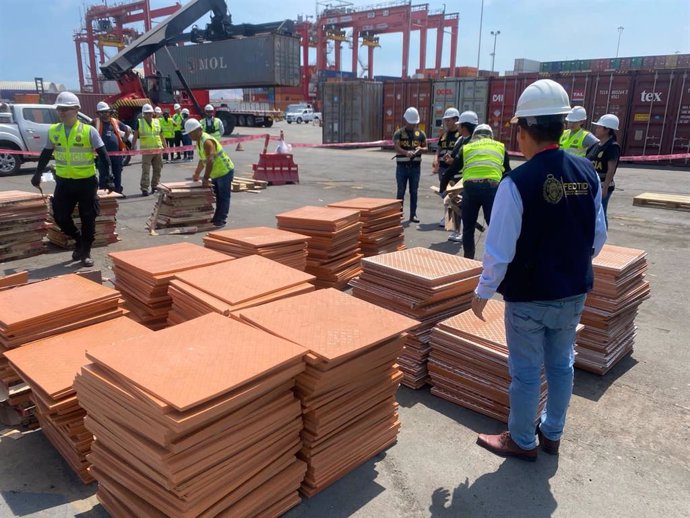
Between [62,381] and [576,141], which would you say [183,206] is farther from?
[576,141]

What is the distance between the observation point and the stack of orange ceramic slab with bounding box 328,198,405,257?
6.42 m

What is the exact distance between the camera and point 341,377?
2.74 meters

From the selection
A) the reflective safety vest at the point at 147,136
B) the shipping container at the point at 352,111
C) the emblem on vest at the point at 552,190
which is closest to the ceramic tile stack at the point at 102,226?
the reflective safety vest at the point at 147,136

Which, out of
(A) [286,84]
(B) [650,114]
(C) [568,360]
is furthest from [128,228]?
(A) [286,84]

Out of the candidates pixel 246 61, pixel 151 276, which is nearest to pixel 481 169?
pixel 151 276

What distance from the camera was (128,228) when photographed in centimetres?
909

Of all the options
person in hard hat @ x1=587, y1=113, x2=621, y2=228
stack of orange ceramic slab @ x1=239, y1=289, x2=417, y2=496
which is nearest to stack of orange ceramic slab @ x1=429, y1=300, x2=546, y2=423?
stack of orange ceramic slab @ x1=239, y1=289, x2=417, y2=496

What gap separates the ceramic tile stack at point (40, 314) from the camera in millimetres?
3316

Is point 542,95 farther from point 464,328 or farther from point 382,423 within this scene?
point 382,423

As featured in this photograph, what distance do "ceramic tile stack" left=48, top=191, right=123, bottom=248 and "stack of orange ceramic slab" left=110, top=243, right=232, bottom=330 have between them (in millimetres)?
3780

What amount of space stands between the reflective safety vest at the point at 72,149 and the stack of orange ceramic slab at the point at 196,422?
473 centimetres

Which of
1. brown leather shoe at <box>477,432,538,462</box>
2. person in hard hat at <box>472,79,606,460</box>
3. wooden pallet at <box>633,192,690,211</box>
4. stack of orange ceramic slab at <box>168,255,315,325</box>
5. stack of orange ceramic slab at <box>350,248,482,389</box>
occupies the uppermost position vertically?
person in hard hat at <box>472,79,606,460</box>

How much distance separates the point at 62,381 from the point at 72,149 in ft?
14.7

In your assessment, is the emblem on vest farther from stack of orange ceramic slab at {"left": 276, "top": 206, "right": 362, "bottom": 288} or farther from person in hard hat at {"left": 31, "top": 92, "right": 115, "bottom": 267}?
person in hard hat at {"left": 31, "top": 92, "right": 115, "bottom": 267}
